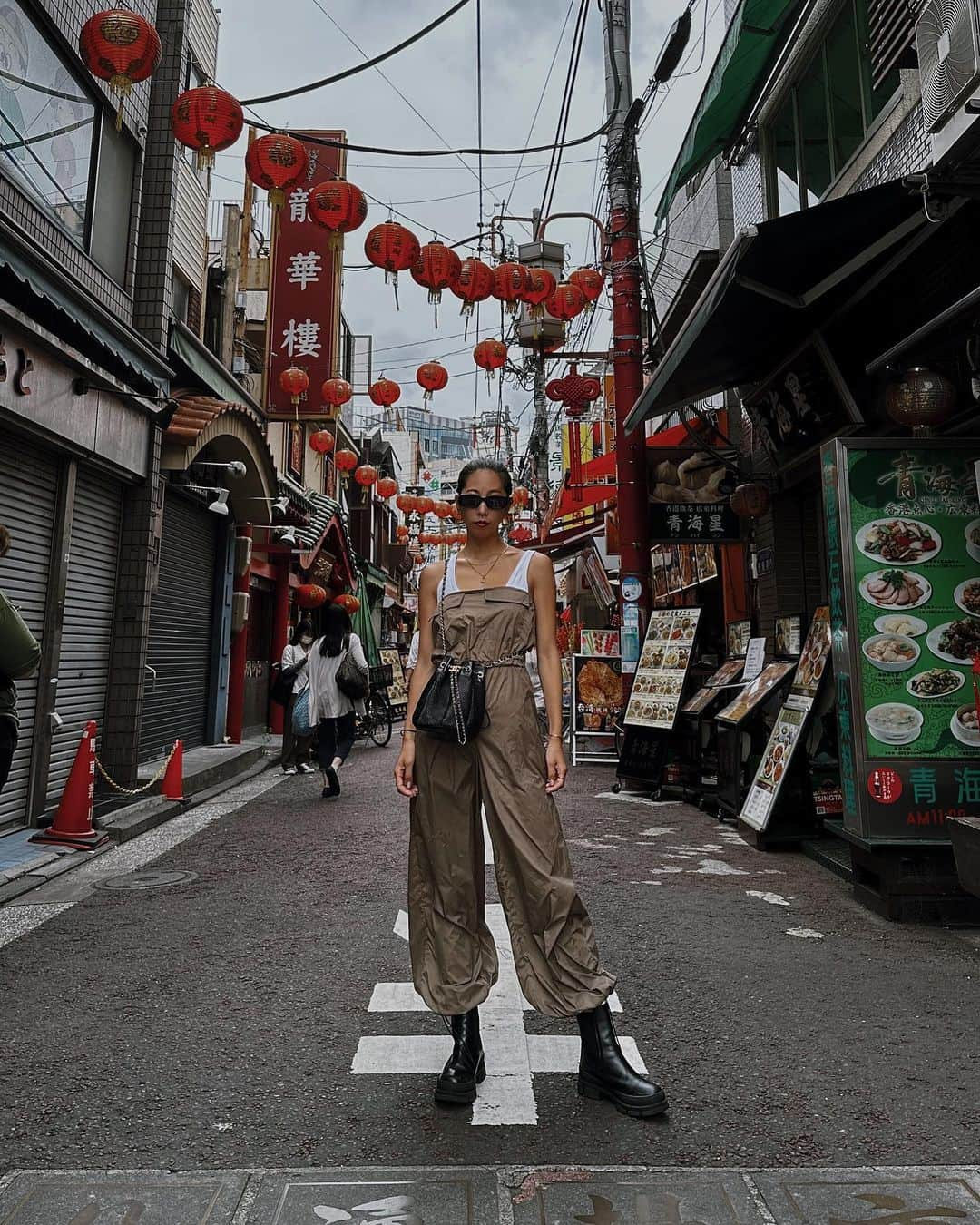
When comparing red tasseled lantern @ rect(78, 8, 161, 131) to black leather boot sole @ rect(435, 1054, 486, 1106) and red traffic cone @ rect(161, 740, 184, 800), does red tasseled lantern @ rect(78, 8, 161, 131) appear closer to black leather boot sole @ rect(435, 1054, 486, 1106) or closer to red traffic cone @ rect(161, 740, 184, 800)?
red traffic cone @ rect(161, 740, 184, 800)

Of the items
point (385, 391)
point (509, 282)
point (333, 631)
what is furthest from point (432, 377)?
point (333, 631)

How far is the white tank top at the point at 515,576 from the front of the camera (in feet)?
10.0

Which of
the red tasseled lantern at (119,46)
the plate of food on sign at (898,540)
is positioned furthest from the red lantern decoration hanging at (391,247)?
the plate of food on sign at (898,540)

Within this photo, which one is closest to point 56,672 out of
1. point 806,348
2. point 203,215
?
point 806,348

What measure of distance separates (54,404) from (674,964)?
21.9ft

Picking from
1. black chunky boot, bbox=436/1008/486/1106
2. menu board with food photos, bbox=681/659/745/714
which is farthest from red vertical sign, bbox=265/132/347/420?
black chunky boot, bbox=436/1008/486/1106

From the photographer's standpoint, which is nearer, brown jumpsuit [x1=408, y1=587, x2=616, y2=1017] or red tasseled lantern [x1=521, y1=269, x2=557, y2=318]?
brown jumpsuit [x1=408, y1=587, x2=616, y2=1017]

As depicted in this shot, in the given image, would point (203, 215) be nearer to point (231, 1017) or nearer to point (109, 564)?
point (109, 564)

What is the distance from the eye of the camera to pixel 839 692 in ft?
18.1

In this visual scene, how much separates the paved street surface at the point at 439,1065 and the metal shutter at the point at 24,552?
6.87 feet

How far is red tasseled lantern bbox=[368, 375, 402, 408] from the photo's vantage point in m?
15.5

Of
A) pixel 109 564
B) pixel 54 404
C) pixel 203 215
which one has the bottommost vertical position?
pixel 109 564

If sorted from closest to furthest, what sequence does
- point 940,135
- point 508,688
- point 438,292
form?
point 508,688 < point 940,135 < point 438,292

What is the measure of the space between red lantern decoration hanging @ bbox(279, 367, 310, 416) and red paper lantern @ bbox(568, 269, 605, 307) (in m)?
4.87
